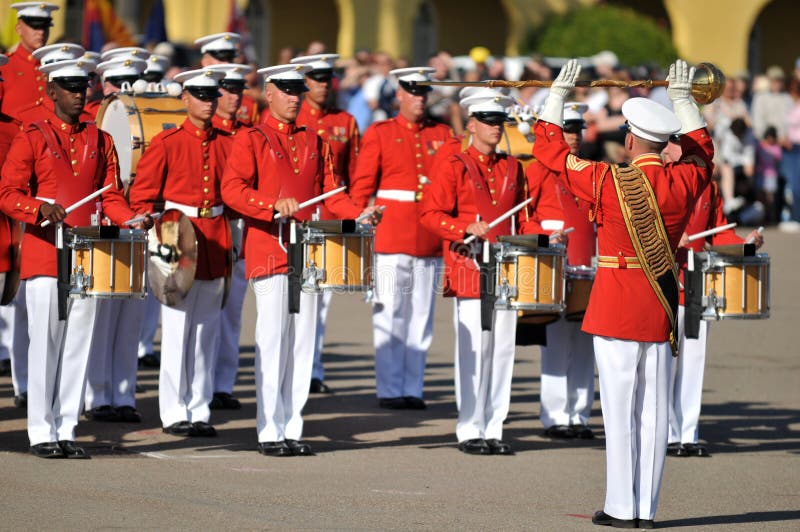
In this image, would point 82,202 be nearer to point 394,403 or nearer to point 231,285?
point 231,285

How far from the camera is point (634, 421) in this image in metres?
8.14

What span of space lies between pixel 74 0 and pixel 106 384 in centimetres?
1767

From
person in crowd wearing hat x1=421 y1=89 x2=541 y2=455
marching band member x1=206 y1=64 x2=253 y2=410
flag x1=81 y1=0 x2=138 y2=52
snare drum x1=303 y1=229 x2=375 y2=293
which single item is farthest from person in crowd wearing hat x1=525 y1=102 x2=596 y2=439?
flag x1=81 y1=0 x2=138 y2=52

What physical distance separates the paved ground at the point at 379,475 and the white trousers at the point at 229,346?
23 cm

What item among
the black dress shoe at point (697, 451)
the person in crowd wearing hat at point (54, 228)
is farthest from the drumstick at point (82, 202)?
the black dress shoe at point (697, 451)

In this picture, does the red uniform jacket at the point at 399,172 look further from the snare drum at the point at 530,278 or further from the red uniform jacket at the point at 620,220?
the red uniform jacket at the point at 620,220

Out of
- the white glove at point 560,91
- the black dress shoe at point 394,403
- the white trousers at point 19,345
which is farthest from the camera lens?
the black dress shoe at point 394,403

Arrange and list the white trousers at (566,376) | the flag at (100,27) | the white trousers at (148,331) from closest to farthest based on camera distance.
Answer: the white trousers at (566,376)
the white trousers at (148,331)
the flag at (100,27)

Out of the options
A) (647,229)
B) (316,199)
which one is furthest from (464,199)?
(647,229)

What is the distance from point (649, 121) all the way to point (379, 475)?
246 centimetres

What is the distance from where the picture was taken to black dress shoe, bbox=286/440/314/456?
9672 mm

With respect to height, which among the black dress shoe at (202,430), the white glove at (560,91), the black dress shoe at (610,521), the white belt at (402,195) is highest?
the white glove at (560,91)

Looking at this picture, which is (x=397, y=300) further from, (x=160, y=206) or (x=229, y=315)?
(x=160, y=206)

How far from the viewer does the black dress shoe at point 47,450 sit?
361 inches
